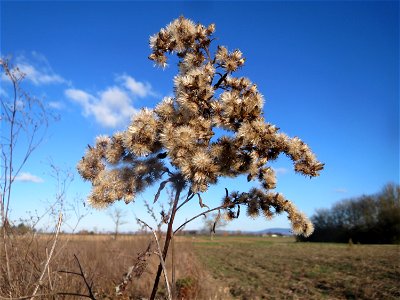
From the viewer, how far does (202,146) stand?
101 inches

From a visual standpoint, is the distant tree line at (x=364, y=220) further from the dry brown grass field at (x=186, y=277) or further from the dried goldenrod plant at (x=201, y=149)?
the dried goldenrod plant at (x=201, y=149)

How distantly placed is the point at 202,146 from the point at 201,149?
0.08 metres

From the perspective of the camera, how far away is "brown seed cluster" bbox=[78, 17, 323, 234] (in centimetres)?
247

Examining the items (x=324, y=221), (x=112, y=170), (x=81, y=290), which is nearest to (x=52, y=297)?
(x=81, y=290)

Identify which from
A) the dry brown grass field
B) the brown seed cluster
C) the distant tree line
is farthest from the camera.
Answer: the distant tree line

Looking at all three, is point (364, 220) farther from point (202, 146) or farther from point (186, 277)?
point (202, 146)

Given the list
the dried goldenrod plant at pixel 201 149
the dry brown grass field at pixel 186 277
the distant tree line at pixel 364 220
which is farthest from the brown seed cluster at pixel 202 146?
the distant tree line at pixel 364 220

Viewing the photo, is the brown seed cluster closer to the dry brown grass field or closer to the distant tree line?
the dry brown grass field

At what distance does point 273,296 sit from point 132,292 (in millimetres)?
4015

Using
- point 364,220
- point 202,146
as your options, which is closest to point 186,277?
point 202,146

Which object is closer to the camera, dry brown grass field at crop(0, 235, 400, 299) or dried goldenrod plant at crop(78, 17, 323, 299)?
dried goldenrod plant at crop(78, 17, 323, 299)

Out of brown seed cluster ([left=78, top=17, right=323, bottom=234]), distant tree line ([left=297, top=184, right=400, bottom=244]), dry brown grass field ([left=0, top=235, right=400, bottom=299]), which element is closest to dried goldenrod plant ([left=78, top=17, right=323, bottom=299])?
brown seed cluster ([left=78, top=17, right=323, bottom=234])

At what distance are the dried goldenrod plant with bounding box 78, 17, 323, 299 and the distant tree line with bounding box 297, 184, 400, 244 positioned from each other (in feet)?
169

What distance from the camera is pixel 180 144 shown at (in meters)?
2.47
